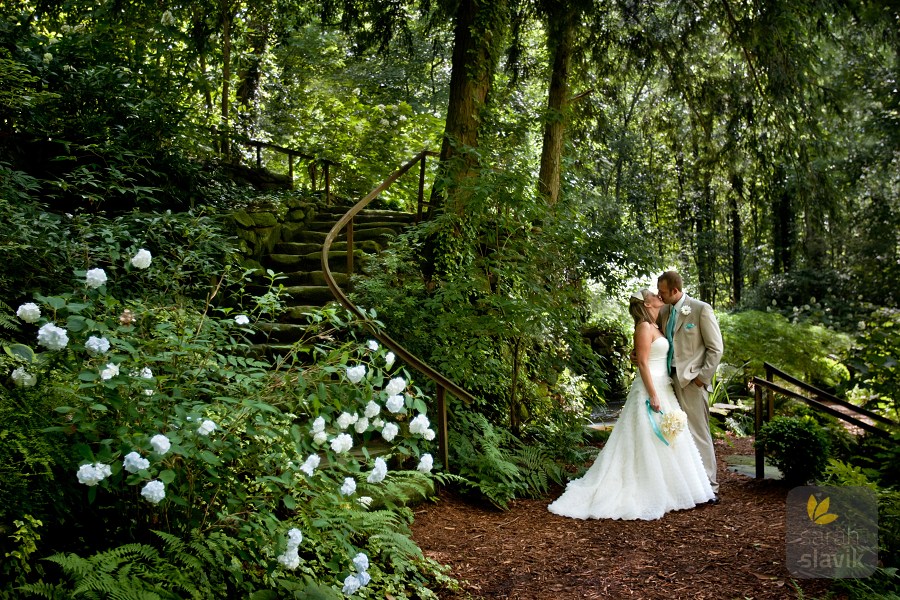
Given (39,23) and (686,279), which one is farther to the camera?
(686,279)

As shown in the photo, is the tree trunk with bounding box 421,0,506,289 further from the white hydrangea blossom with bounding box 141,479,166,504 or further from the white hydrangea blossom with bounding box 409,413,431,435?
the white hydrangea blossom with bounding box 141,479,166,504

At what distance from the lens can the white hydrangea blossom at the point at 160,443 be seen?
7.63 ft

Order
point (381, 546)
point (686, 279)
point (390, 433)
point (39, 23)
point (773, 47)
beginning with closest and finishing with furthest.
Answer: point (390, 433) < point (381, 546) < point (773, 47) < point (39, 23) < point (686, 279)

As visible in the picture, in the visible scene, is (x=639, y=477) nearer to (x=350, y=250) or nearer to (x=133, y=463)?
(x=350, y=250)

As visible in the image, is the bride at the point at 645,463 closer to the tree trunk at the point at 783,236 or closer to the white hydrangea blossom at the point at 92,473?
the white hydrangea blossom at the point at 92,473

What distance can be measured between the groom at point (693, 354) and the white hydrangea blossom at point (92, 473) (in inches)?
187

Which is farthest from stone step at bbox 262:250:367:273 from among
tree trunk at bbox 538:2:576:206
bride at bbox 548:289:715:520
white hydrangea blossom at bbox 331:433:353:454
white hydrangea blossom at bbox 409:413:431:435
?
white hydrangea blossom at bbox 331:433:353:454

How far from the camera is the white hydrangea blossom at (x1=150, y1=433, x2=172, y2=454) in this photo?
7.63ft

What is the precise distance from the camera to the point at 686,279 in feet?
73.7

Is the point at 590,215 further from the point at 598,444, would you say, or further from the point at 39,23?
the point at 39,23

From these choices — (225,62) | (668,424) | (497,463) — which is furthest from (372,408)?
(225,62)

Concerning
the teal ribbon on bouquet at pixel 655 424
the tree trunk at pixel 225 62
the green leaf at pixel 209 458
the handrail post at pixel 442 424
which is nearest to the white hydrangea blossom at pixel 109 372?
the green leaf at pixel 209 458

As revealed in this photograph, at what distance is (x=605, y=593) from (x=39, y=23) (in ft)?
29.8

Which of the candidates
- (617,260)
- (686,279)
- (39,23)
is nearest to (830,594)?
(617,260)
